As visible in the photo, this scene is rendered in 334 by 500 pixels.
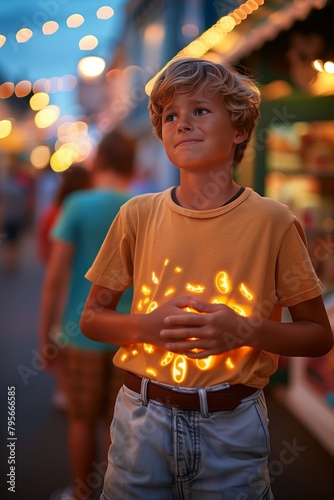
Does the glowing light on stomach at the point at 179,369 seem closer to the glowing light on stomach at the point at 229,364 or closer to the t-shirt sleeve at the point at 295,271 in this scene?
the glowing light on stomach at the point at 229,364

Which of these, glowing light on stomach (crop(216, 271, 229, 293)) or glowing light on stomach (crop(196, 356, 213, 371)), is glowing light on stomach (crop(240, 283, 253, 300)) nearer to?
glowing light on stomach (crop(216, 271, 229, 293))

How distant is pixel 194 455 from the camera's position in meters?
1.33

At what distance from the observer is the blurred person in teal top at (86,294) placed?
2.62 metres

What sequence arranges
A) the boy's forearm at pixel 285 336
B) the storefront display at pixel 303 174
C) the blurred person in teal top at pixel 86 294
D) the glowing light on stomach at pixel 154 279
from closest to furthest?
the boy's forearm at pixel 285 336 < the glowing light on stomach at pixel 154 279 < the blurred person in teal top at pixel 86 294 < the storefront display at pixel 303 174

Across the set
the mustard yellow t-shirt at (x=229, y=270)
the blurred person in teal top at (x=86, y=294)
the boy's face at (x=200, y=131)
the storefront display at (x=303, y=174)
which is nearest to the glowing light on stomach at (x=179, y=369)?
the mustard yellow t-shirt at (x=229, y=270)

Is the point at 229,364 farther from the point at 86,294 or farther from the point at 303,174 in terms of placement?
the point at 303,174

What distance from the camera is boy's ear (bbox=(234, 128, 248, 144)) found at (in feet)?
4.67

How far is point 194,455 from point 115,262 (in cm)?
48

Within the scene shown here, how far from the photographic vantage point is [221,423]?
135 centimetres

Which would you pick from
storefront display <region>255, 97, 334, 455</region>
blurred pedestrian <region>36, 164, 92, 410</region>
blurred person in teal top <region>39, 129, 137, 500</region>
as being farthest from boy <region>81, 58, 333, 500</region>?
storefront display <region>255, 97, 334, 455</region>

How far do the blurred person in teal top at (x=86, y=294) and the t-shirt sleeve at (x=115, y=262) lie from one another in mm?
1097

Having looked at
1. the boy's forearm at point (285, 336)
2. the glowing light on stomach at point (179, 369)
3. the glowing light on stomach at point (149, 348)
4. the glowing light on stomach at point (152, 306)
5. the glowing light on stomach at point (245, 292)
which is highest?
the glowing light on stomach at point (245, 292)

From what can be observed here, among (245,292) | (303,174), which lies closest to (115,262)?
(245,292)

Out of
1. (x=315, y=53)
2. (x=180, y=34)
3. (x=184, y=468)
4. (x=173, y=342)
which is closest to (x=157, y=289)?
(x=173, y=342)
